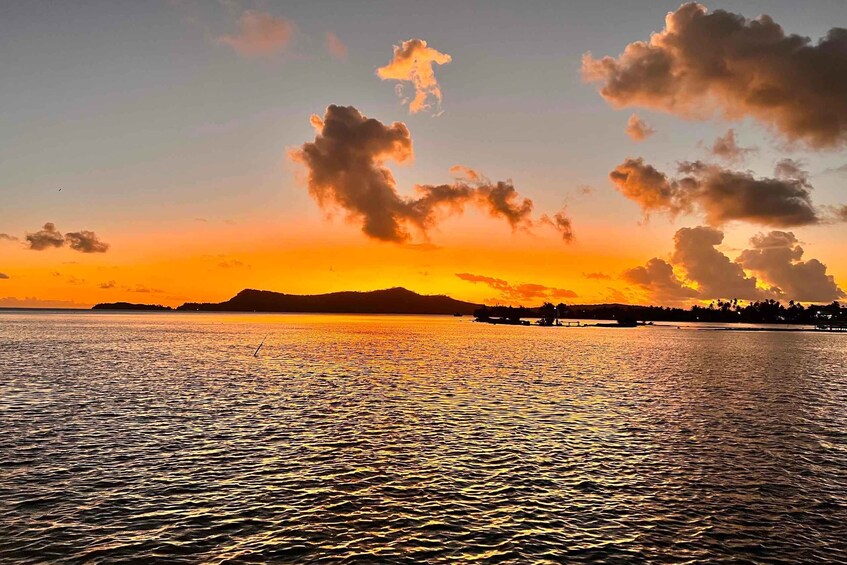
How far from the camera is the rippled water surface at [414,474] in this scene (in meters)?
21.8

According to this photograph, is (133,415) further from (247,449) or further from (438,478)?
(438,478)

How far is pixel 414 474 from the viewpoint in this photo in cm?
3139

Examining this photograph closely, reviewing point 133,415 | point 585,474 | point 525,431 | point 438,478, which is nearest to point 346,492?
point 438,478

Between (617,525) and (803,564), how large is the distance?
685cm

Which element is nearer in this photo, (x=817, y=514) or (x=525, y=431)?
(x=817, y=514)

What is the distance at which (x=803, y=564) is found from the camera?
2058cm

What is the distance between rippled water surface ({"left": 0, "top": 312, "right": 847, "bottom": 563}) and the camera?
859 inches

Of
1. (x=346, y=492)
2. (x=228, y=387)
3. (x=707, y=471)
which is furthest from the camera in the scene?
(x=228, y=387)

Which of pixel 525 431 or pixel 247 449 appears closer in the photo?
pixel 247 449

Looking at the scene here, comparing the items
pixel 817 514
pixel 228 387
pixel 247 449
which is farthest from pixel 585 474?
pixel 228 387

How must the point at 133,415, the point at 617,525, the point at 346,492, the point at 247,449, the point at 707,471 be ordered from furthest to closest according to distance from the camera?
the point at 133,415, the point at 247,449, the point at 707,471, the point at 346,492, the point at 617,525

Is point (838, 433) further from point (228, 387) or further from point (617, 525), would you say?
point (228, 387)

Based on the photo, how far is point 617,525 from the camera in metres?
24.0

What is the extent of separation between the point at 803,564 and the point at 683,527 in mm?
4556
